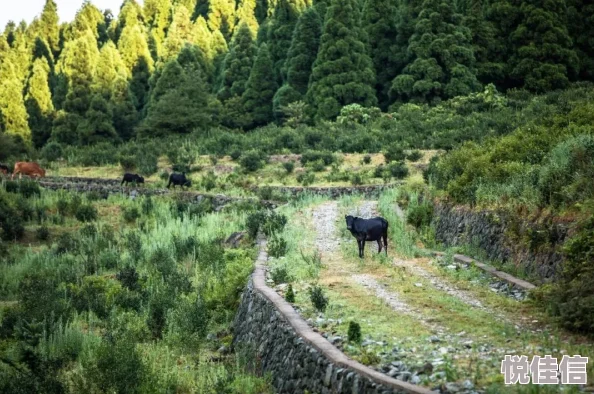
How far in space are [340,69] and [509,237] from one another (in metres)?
33.9

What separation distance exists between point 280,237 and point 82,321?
5.04m

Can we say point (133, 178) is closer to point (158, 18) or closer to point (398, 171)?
point (398, 171)

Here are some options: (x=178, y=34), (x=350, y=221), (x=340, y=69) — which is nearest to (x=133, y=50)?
(x=178, y=34)

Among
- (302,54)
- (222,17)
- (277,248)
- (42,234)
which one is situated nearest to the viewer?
(277,248)

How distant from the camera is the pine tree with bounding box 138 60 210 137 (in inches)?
1907

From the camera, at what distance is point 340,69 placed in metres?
46.0

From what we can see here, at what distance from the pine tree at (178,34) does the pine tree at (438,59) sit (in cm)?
2422

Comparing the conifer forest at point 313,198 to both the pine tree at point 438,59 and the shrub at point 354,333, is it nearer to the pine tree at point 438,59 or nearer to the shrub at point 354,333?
the shrub at point 354,333

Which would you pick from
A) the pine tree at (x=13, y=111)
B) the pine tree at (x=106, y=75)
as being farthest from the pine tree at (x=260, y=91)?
the pine tree at (x=13, y=111)

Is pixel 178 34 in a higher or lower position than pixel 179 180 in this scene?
higher

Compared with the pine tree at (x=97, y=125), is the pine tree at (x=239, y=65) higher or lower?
higher

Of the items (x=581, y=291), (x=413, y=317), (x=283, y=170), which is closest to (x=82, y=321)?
(x=413, y=317)

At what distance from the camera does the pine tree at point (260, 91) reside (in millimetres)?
52938
